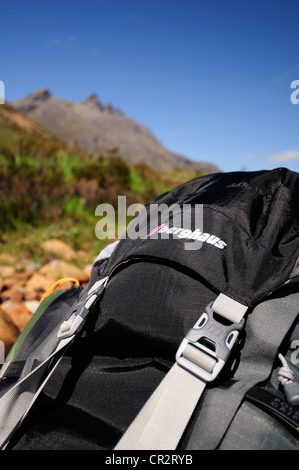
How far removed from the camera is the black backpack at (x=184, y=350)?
0.74m

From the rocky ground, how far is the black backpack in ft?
3.53

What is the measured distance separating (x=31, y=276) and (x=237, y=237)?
2272mm

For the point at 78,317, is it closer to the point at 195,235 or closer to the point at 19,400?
the point at 19,400

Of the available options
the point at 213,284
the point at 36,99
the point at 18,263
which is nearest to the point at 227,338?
the point at 213,284

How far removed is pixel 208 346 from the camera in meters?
0.84

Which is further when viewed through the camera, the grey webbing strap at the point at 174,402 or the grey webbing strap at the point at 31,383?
the grey webbing strap at the point at 31,383

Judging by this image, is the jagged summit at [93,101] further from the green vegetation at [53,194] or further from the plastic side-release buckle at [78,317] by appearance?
the plastic side-release buckle at [78,317]

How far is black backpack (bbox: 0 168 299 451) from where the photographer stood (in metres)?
0.74

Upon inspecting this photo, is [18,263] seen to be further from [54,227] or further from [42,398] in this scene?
[42,398]

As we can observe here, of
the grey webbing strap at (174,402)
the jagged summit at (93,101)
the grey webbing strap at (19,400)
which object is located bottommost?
the grey webbing strap at (19,400)

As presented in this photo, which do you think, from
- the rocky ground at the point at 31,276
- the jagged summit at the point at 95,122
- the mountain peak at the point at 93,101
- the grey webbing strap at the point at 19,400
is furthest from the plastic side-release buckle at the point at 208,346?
the mountain peak at the point at 93,101

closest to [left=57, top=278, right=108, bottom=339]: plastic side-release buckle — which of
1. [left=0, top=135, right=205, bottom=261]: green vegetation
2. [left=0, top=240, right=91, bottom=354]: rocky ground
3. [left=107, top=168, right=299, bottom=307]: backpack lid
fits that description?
[left=107, top=168, right=299, bottom=307]: backpack lid

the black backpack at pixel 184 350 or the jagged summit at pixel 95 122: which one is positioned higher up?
the jagged summit at pixel 95 122

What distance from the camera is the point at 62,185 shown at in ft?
16.8
